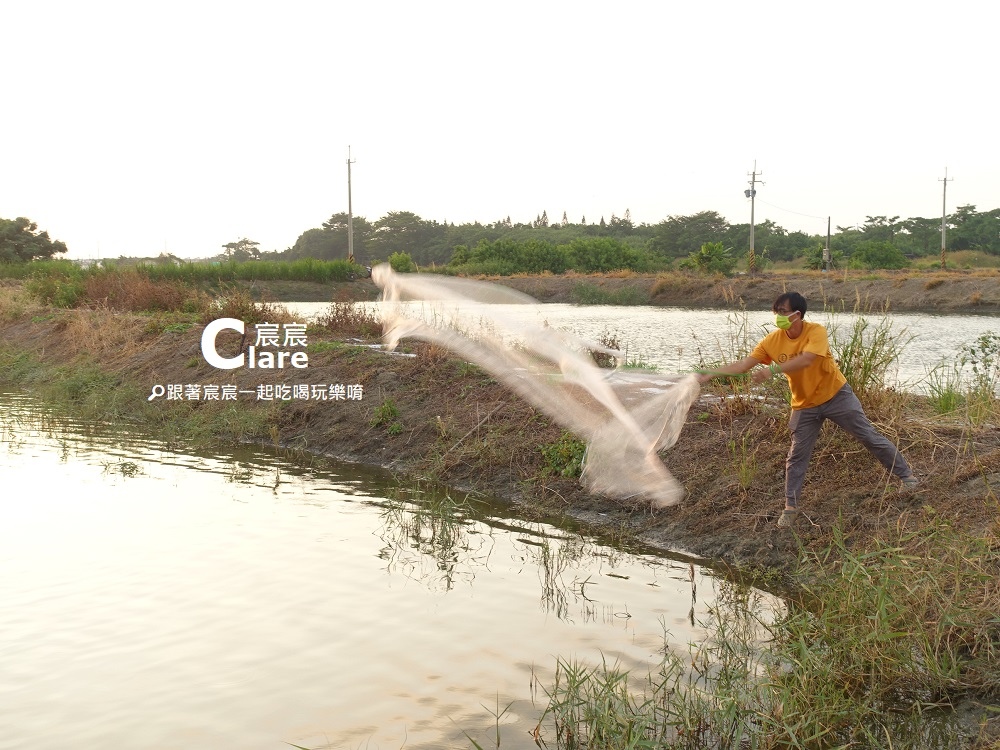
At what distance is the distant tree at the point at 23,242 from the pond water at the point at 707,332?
130 feet

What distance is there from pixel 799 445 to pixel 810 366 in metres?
0.62

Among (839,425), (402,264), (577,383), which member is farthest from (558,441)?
(402,264)

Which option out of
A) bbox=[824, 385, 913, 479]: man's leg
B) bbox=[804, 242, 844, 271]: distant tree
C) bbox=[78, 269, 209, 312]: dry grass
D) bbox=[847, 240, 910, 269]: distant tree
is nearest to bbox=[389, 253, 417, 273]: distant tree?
bbox=[78, 269, 209, 312]: dry grass

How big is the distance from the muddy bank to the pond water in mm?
1226

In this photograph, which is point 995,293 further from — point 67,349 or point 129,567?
point 129,567

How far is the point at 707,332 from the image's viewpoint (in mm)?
23891

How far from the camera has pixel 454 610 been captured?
5.87 meters

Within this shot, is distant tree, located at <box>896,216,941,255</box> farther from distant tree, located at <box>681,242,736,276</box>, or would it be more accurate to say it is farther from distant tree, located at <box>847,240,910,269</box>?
distant tree, located at <box>681,242,736,276</box>

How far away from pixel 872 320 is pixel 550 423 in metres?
20.7

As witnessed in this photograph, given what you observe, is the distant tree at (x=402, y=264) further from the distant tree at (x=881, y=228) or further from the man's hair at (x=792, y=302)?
the distant tree at (x=881, y=228)

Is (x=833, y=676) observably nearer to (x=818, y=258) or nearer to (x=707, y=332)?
(x=707, y=332)

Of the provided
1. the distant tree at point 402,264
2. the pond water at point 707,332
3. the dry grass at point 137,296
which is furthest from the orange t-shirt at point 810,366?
the dry grass at point 137,296

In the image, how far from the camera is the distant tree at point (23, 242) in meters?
58.3

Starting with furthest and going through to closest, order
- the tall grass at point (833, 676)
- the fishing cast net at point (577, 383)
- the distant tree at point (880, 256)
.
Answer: the distant tree at point (880, 256) → the fishing cast net at point (577, 383) → the tall grass at point (833, 676)
